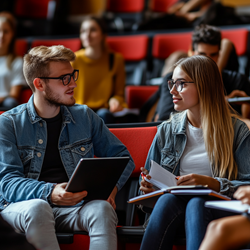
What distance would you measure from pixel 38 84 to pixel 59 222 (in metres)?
0.60

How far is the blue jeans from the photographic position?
134cm

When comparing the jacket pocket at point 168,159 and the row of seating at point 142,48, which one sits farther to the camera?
the row of seating at point 142,48

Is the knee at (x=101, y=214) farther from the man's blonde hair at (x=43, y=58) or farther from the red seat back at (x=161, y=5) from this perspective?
the red seat back at (x=161, y=5)

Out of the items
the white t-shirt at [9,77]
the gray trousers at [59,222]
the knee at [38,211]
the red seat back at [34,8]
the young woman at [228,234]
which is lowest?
the gray trousers at [59,222]

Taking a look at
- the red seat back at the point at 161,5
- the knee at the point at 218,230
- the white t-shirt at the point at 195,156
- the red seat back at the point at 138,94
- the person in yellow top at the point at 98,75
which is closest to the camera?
the knee at the point at 218,230

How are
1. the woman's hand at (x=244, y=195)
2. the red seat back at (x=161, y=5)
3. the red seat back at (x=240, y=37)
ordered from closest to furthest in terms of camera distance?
the woman's hand at (x=244, y=195)
the red seat back at (x=240, y=37)
the red seat back at (x=161, y=5)

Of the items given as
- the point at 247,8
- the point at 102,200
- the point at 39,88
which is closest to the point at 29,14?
the point at 247,8

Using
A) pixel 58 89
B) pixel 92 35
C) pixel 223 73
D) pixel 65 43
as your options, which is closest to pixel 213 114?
pixel 58 89

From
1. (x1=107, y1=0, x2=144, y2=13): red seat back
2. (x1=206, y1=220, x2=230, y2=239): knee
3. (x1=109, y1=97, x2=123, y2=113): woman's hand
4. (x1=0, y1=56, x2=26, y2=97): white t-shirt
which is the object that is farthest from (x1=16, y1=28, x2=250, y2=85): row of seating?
(x1=206, y1=220, x2=230, y2=239): knee

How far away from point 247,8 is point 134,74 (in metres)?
2.01

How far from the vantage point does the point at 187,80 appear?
1681mm

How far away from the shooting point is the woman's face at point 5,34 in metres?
3.30

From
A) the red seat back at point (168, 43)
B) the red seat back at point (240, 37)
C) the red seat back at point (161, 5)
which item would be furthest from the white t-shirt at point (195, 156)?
the red seat back at point (161, 5)

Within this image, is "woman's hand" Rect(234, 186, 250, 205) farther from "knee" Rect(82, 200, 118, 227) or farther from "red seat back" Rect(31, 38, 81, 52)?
"red seat back" Rect(31, 38, 81, 52)
